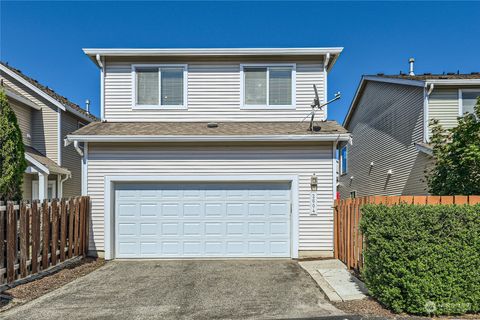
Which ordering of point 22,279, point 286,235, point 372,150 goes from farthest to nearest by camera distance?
point 372,150
point 286,235
point 22,279

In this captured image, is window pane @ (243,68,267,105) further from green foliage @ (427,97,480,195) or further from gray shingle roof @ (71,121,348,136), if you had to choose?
green foliage @ (427,97,480,195)

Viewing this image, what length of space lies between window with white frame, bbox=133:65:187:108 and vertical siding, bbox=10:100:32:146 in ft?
20.2

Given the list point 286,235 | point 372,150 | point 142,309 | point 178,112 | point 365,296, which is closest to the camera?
point 142,309

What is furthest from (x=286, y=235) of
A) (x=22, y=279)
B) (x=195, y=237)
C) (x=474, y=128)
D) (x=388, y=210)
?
(x=22, y=279)

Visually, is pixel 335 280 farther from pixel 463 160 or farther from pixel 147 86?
pixel 147 86

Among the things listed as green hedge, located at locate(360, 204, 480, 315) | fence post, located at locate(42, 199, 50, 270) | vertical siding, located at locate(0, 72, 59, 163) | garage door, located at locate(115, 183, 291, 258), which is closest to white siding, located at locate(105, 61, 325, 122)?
garage door, located at locate(115, 183, 291, 258)

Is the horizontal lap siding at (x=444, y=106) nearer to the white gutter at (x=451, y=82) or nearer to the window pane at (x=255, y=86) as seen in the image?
the white gutter at (x=451, y=82)

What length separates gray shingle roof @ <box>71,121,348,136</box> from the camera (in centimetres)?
955

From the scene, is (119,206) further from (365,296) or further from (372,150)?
(372,150)

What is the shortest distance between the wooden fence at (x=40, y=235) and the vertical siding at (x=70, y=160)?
6.62 meters

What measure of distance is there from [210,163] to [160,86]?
329cm

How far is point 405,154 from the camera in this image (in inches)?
521

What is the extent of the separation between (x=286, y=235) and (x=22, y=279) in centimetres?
617

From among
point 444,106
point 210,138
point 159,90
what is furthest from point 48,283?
point 444,106
